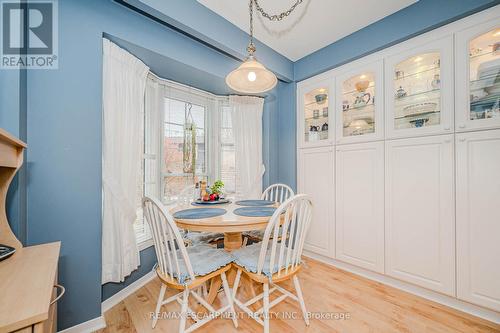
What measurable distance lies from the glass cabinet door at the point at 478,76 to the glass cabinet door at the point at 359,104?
0.58m

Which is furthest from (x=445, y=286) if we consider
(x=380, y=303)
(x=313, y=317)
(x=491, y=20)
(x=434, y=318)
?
(x=491, y=20)

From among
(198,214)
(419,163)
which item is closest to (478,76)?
(419,163)

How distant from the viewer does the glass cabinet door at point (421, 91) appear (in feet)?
5.80

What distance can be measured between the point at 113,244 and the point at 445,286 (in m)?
2.70

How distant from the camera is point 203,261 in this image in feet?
4.83

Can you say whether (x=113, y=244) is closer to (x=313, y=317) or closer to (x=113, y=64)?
(x=113, y=64)

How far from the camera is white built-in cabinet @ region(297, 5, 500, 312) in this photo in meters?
1.61

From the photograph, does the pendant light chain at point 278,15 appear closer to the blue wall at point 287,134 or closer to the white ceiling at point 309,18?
the white ceiling at point 309,18

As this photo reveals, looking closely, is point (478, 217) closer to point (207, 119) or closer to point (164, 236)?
point (164, 236)

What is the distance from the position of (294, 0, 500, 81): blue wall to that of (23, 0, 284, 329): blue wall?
2129mm

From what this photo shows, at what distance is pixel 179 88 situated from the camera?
8.40 feet

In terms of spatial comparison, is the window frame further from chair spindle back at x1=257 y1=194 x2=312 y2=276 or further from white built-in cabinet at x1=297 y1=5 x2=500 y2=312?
chair spindle back at x1=257 y1=194 x2=312 y2=276

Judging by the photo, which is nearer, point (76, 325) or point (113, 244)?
point (76, 325)

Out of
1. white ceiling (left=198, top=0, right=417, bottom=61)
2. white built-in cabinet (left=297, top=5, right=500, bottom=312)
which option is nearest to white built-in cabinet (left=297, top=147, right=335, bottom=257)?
white built-in cabinet (left=297, top=5, right=500, bottom=312)
